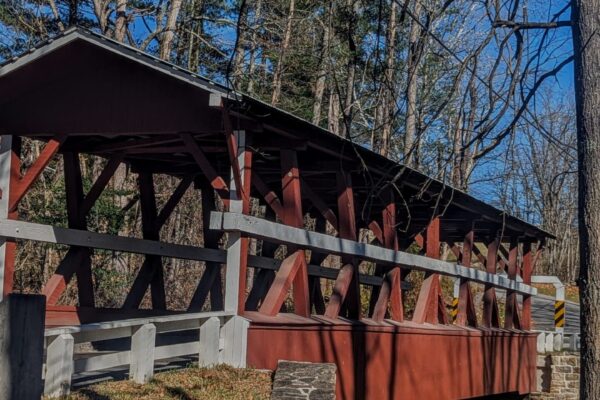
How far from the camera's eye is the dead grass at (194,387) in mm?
7594

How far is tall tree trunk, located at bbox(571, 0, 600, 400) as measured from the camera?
6066 millimetres

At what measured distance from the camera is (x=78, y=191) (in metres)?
11.9

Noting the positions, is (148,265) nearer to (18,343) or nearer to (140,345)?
(140,345)

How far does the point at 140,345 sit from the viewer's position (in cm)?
810

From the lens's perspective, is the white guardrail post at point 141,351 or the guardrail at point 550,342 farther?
the guardrail at point 550,342

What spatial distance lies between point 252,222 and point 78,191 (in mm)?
3696

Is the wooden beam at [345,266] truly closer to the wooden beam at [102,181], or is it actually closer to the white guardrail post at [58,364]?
the wooden beam at [102,181]

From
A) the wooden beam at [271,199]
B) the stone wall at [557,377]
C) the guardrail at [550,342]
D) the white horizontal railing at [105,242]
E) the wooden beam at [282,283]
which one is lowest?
the stone wall at [557,377]

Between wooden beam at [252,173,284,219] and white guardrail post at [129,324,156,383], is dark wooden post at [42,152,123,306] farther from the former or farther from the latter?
white guardrail post at [129,324,156,383]

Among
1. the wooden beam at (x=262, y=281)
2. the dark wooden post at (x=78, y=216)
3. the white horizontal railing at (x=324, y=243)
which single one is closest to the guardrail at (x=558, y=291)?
the white horizontal railing at (x=324, y=243)

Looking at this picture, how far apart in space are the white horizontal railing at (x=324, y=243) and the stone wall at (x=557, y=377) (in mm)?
6463

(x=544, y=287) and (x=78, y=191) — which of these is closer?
(x=78, y=191)

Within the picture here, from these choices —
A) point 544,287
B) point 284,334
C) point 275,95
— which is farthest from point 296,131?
point 544,287

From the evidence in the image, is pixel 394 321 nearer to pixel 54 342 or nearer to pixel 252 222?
pixel 252 222
